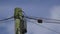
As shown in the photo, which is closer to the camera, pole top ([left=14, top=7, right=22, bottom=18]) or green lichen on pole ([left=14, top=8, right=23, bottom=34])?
green lichen on pole ([left=14, top=8, right=23, bottom=34])

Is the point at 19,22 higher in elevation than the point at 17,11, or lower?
lower

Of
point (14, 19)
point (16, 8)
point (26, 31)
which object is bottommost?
point (26, 31)

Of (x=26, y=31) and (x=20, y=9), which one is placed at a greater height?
(x=20, y=9)

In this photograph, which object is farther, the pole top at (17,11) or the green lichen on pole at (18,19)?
the pole top at (17,11)

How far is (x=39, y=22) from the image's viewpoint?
14156 millimetres

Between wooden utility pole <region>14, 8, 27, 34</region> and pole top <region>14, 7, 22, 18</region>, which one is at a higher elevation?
pole top <region>14, 7, 22, 18</region>

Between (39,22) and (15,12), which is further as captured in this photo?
(39,22)

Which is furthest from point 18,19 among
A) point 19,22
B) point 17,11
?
point 17,11

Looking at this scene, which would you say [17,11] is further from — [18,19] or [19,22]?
[19,22]

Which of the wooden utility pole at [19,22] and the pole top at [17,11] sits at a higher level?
the pole top at [17,11]

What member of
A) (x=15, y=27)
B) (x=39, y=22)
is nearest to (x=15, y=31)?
(x=15, y=27)

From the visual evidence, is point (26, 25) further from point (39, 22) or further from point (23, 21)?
point (39, 22)

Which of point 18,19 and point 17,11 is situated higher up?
point 17,11

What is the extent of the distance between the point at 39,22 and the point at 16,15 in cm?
259
